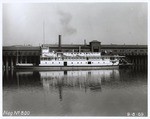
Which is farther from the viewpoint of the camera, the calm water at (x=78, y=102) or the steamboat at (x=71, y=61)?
the steamboat at (x=71, y=61)

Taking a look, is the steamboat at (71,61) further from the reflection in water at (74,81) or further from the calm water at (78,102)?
the calm water at (78,102)

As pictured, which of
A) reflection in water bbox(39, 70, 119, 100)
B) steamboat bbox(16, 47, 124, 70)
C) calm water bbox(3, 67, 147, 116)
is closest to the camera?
calm water bbox(3, 67, 147, 116)

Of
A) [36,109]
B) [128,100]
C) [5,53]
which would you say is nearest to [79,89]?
[128,100]

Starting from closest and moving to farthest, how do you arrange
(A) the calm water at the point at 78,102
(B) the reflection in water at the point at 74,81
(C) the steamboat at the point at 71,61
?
(A) the calm water at the point at 78,102 < (B) the reflection in water at the point at 74,81 < (C) the steamboat at the point at 71,61

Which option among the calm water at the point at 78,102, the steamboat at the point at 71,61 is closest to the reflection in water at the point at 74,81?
the calm water at the point at 78,102

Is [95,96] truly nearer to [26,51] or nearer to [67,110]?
[67,110]

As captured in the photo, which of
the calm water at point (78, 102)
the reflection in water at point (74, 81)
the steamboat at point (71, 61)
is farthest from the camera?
the steamboat at point (71, 61)

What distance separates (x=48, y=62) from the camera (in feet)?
74.6

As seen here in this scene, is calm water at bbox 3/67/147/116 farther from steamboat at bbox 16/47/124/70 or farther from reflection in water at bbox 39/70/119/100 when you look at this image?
steamboat at bbox 16/47/124/70

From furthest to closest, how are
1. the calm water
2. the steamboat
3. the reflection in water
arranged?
the steamboat, the reflection in water, the calm water

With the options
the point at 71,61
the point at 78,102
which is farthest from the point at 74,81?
the point at 71,61

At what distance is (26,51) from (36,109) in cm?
2556

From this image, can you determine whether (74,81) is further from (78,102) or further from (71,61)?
(71,61)

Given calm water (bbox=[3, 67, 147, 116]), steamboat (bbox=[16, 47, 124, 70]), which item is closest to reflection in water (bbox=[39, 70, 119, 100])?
calm water (bbox=[3, 67, 147, 116])
